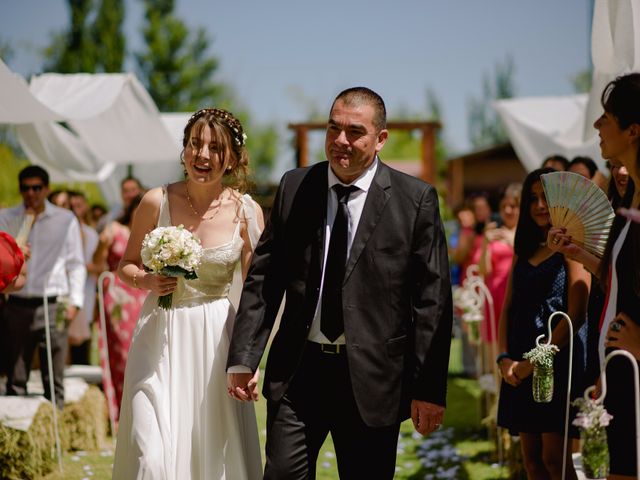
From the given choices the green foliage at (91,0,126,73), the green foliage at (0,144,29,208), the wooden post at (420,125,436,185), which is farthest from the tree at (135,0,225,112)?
the wooden post at (420,125,436,185)

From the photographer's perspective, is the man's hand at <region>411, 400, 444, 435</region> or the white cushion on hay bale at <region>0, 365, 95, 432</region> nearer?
the man's hand at <region>411, 400, 444, 435</region>

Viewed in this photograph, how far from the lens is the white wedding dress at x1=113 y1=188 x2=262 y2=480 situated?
409 cm

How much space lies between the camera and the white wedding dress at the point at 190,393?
4.09 metres

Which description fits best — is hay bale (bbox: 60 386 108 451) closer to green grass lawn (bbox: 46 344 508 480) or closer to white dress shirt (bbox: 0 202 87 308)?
green grass lawn (bbox: 46 344 508 480)

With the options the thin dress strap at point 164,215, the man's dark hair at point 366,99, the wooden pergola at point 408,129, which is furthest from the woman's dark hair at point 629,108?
the wooden pergola at point 408,129

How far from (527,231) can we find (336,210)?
1453 mm

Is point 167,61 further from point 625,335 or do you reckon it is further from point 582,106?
point 625,335

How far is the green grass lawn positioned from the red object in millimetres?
2506

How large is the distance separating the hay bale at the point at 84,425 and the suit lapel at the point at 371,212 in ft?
14.3

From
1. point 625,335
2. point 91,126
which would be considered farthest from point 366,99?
point 91,126

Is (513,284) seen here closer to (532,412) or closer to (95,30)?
(532,412)

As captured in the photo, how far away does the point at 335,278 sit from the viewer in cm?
367

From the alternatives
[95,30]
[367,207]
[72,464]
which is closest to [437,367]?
[367,207]

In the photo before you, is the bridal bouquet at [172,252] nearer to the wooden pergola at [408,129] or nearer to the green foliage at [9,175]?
the wooden pergola at [408,129]
